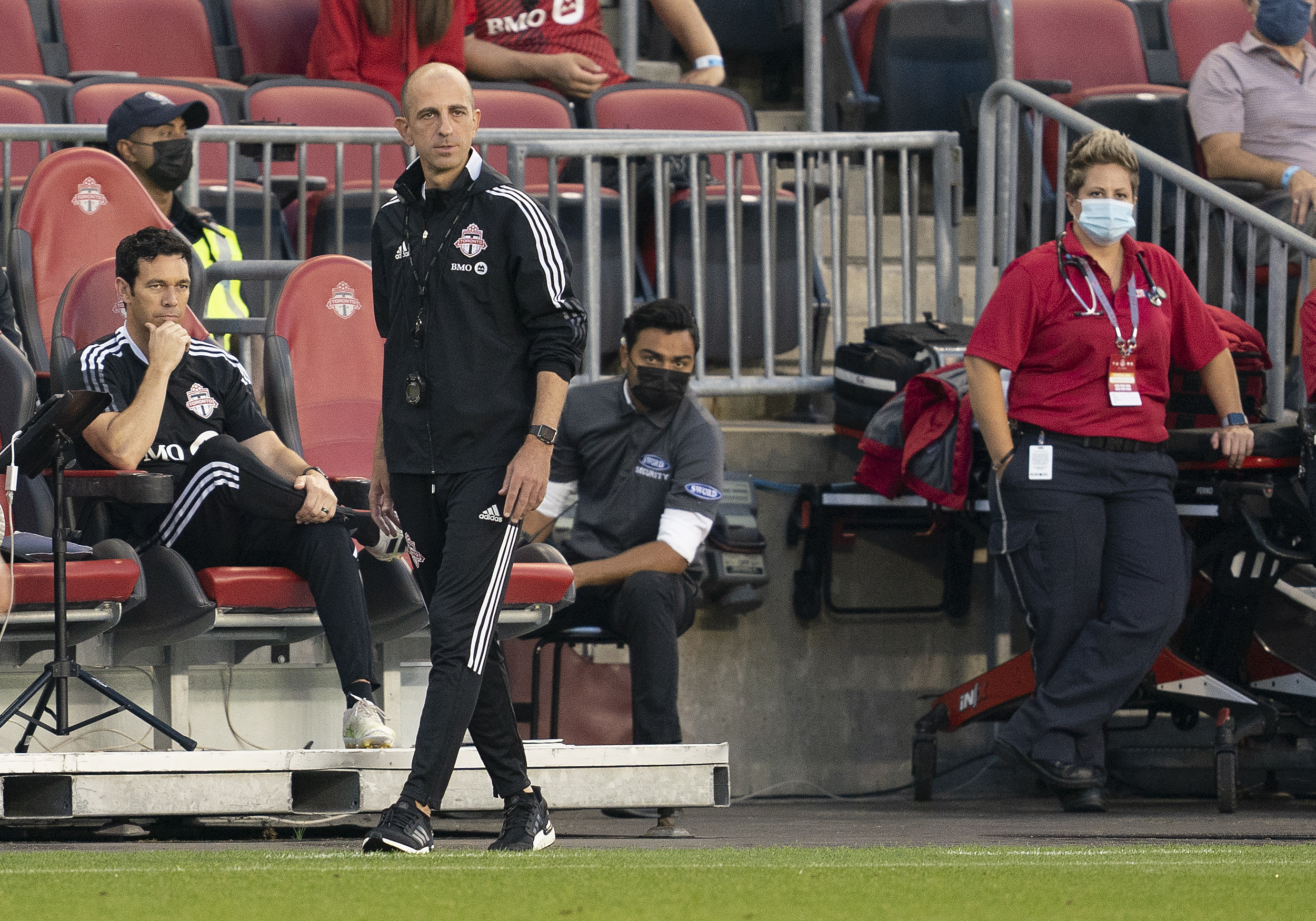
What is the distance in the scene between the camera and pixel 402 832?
4.31m

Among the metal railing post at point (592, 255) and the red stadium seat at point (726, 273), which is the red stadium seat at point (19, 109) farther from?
the red stadium seat at point (726, 273)

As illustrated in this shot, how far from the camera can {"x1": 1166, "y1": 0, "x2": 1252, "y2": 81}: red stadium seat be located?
1046 cm

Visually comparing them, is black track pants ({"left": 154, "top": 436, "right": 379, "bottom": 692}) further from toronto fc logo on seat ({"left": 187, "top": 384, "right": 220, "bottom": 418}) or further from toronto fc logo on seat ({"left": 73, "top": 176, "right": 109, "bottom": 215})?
toronto fc logo on seat ({"left": 73, "top": 176, "right": 109, "bottom": 215})

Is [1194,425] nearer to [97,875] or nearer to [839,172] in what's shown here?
[839,172]

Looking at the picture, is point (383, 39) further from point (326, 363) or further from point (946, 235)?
point (326, 363)

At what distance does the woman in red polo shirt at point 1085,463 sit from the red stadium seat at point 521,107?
3025mm

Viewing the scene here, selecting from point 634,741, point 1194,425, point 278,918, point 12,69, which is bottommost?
point 634,741

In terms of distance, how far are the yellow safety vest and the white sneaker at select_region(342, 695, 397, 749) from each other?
2.18 meters

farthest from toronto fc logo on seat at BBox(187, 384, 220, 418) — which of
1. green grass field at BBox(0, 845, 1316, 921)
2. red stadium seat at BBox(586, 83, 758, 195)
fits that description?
red stadium seat at BBox(586, 83, 758, 195)

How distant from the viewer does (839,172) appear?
9078 mm

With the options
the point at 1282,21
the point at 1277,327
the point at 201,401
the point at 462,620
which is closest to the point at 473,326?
the point at 462,620

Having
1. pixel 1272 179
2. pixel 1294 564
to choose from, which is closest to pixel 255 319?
pixel 1294 564

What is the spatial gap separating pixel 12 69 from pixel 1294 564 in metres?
5.91

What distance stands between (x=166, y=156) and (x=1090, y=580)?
3523 mm
